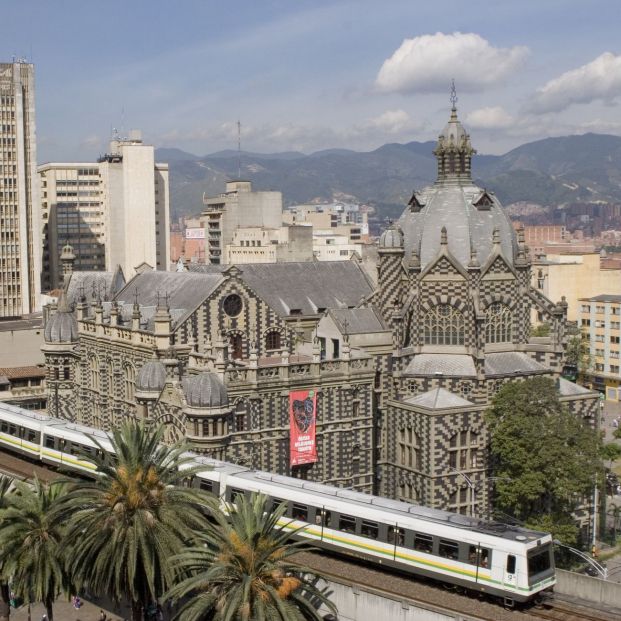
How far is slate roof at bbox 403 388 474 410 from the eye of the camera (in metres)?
75.7

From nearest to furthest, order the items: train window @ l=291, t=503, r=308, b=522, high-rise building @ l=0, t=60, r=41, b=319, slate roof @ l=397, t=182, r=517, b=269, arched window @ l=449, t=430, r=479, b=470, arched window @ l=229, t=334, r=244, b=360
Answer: train window @ l=291, t=503, r=308, b=522
arched window @ l=449, t=430, r=479, b=470
slate roof @ l=397, t=182, r=517, b=269
arched window @ l=229, t=334, r=244, b=360
high-rise building @ l=0, t=60, r=41, b=319

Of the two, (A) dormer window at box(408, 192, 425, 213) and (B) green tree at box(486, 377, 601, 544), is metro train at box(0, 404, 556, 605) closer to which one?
(B) green tree at box(486, 377, 601, 544)

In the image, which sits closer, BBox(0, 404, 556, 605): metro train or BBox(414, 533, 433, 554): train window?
BBox(0, 404, 556, 605): metro train

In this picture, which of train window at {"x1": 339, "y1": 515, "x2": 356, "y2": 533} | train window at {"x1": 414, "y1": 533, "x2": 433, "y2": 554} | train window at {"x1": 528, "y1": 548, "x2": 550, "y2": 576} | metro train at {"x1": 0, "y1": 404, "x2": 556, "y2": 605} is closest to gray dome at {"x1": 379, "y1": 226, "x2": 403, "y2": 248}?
metro train at {"x1": 0, "y1": 404, "x2": 556, "y2": 605}

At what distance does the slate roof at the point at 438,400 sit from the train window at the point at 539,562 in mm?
26208

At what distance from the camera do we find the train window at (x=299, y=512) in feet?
187

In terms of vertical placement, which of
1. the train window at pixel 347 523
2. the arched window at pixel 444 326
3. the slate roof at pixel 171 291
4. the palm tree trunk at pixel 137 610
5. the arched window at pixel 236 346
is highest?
the slate roof at pixel 171 291

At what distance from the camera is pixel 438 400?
76.1 metres

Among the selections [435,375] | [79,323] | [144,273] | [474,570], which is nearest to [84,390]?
[79,323]

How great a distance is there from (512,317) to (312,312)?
69.2 ft

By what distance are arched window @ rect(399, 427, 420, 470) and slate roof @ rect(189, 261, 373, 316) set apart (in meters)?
20.4

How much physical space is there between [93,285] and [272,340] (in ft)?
100.0

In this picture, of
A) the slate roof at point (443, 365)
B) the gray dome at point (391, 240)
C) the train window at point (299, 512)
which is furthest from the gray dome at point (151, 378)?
the train window at point (299, 512)

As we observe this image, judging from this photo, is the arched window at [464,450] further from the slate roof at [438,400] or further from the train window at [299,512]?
the train window at [299,512]
